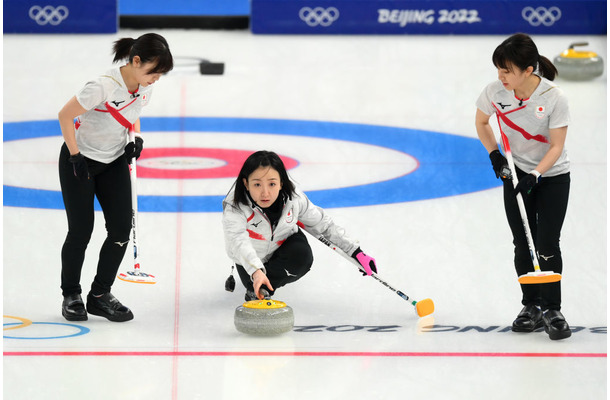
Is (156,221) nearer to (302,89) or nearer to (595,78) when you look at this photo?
(302,89)

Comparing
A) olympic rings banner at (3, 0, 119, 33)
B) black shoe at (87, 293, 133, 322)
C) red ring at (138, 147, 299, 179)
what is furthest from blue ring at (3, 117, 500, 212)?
olympic rings banner at (3, 0, 119, 33)

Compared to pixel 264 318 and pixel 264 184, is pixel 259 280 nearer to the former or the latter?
pixel 264 318

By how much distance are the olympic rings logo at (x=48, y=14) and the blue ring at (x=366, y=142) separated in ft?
12.5

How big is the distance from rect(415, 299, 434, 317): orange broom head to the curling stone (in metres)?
6.24

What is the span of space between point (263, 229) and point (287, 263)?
0.22 metres

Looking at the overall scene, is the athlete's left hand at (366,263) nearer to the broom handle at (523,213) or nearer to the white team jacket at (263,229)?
the white team jacket at (263,229)

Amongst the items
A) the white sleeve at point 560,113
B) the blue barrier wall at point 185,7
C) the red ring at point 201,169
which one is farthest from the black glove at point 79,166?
the blue barrier wall at point 185,7

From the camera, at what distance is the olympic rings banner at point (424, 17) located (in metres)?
12.5

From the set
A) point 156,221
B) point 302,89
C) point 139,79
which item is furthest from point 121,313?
point 302,89

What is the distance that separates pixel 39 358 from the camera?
4.21 meters

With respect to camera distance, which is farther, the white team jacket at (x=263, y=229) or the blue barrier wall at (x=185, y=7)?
the blue barrier wall at (x=185, y=7)

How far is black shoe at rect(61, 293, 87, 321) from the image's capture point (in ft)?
15.3

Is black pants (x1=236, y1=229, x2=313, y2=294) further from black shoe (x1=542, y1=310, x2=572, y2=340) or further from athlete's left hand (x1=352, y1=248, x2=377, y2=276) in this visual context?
black shoe (x1=542, y1=310, x2=572, y2=340)

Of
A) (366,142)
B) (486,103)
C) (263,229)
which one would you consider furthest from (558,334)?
(366,142)
